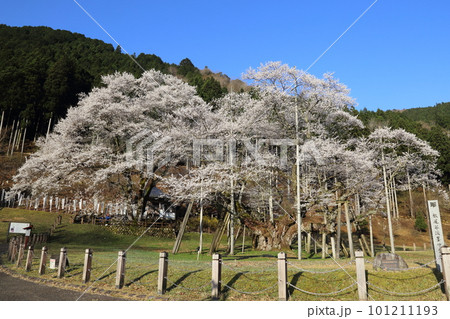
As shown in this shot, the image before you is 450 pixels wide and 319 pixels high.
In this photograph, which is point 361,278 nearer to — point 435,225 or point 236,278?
point 435,225

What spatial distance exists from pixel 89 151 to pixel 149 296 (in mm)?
21634

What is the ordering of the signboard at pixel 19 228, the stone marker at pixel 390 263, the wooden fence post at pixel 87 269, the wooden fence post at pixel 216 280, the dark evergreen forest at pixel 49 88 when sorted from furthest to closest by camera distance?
the dark evergreen forest at pixel 49 88
the signboard at pixel 19 228
the wooden fence post at pixel 87 269
the stone marker at pixel 390 263
the wooden fence post at pixel 216 280

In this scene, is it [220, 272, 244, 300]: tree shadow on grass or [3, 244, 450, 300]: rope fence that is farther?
[220, 272, 244, 300]: tree shadow on grass

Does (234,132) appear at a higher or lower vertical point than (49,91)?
lower

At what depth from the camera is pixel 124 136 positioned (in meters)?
30.2

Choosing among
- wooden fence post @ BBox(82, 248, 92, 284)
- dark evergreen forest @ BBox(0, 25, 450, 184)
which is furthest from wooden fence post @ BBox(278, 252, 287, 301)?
dark evergreen forest @ BBox(0, 25, 450, 184)

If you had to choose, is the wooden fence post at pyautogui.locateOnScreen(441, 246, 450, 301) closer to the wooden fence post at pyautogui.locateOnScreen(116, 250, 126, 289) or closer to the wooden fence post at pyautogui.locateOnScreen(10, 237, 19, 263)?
the wooden fence post at pyautogui.locateOnScreen(116, 250, 126, 289)

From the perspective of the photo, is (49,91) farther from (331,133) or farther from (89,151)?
(331,133)

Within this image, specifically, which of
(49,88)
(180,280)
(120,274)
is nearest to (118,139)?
(120,274)

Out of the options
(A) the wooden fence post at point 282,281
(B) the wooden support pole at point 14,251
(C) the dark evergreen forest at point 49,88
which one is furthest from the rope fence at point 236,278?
(C) the dark evergreen forest at point 49,88

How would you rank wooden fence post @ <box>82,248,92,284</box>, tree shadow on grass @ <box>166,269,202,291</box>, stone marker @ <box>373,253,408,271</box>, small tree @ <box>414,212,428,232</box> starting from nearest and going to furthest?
tree shadow on grass @ <box>166,269,202,291</box> < stone marker @ <box>373,253,408,271</box> < wooden fence post @ <box>82,248,92,284</box> < small tree @ <box>414,212,428,232</box>

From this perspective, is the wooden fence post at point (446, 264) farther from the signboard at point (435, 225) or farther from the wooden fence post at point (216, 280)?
the wooden fence post at point (216, 280)

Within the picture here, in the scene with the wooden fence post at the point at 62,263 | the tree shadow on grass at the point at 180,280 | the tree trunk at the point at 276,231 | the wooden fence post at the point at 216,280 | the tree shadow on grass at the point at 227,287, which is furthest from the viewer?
the tree trunk at the point at 276,231

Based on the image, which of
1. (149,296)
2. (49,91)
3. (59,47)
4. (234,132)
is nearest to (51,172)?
(234,132)
